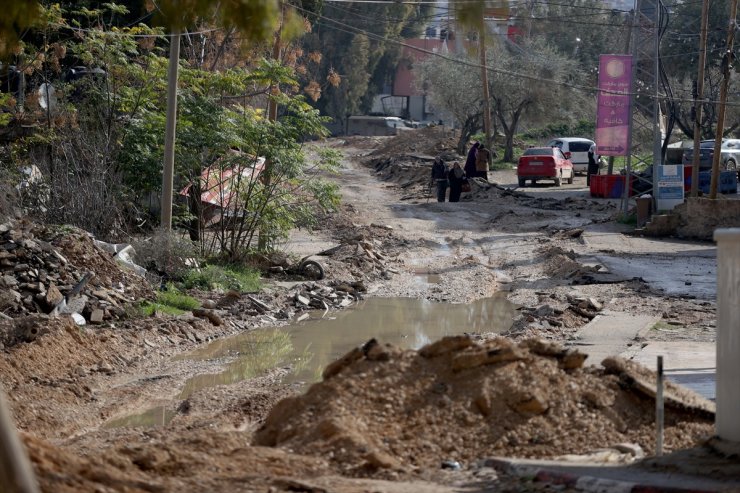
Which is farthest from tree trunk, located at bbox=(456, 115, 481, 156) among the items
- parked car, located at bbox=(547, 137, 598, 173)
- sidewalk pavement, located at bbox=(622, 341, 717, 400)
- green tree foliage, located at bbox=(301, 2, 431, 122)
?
sidewalk pavement, located at bbox=(622, 341, 717, 400)

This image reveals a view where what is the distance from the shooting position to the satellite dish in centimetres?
2030

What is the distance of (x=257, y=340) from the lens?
14594 mm

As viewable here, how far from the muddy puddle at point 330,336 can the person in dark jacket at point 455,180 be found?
51.9 ft

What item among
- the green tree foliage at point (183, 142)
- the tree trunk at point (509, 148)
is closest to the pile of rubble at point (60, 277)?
the green tree foliage at point (183, 142)

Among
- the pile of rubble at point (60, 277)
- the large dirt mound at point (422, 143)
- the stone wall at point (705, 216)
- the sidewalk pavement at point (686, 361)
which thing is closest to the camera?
the sidewalk pavement at point (686, 361)

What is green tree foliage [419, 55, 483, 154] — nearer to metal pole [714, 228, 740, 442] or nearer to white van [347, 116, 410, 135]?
white van [347, 116, 410, 135]

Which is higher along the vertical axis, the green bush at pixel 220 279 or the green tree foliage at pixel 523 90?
the green tree foliage at pixel 523 90

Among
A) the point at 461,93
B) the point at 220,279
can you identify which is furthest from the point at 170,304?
the point at 461,93

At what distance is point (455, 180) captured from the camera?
35031 mm

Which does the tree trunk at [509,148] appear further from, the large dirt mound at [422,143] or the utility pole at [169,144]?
the utility pole at [169,144]

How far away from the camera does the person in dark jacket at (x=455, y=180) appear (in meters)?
34.9

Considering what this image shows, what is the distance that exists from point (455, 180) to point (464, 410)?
2761 cm

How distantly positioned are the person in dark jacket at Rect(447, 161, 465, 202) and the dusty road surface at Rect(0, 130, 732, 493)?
30.8ft

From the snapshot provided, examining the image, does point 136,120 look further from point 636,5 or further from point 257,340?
point 636,5
